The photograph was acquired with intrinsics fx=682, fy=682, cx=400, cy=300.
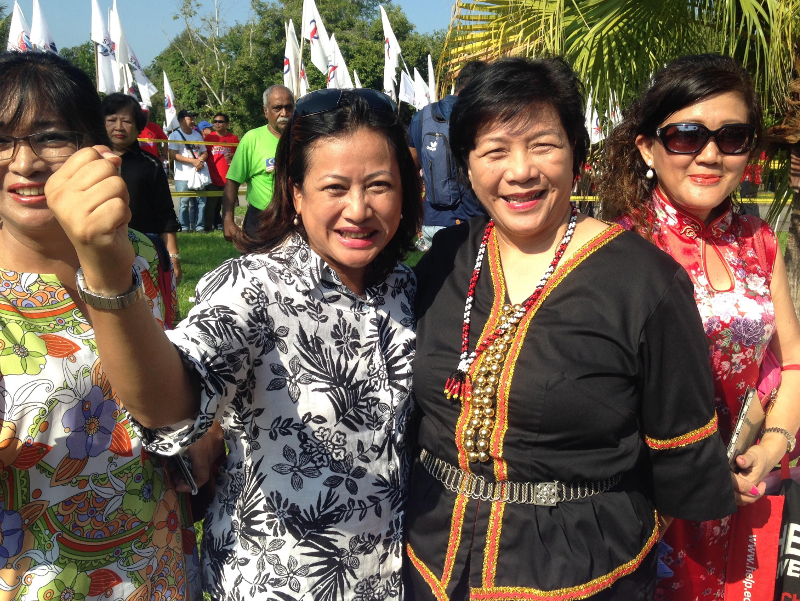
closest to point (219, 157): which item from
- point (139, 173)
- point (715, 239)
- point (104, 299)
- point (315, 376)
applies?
point (139, 173)

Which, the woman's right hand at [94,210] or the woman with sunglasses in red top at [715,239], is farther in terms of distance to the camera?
the woman with sunglasses in red top at [715,239]

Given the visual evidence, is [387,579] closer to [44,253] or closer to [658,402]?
[658,402]

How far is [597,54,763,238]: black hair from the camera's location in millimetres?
2170

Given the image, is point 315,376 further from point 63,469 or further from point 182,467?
point 63,469

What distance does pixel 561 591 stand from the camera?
67.0 inches

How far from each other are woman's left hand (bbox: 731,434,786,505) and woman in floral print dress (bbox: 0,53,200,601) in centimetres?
169

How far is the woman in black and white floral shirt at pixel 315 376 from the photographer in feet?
5.49

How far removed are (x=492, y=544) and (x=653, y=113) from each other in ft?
4.88

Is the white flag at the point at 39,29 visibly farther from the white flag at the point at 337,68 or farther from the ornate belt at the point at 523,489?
the ornate belt at the point at 523,489

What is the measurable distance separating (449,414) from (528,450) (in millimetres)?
236

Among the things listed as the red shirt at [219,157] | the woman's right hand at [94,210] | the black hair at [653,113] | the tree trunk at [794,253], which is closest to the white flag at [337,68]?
the red shirt at [219,157]

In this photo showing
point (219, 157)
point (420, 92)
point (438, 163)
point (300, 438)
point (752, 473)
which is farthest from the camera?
point (420, 92)

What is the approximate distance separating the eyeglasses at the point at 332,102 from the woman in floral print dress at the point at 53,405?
0.50m

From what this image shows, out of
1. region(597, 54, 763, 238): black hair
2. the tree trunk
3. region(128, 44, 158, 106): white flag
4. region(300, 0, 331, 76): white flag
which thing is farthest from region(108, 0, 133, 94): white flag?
region(597, 54, 763, 238): black hair
